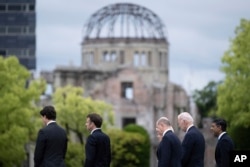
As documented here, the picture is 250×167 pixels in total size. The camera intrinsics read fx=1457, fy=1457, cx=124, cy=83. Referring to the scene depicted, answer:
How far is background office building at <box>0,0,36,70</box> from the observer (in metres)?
118

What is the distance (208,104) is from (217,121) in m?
127

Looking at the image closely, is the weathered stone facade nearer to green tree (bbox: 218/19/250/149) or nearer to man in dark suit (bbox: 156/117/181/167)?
green tree (bbox: 218/19/250/149)

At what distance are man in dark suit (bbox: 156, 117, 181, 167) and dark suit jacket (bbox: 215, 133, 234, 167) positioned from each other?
6.35 ft

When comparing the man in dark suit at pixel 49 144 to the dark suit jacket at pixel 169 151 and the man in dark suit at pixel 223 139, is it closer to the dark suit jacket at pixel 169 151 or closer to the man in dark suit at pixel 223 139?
the dark suit jacket at pixel 169 151

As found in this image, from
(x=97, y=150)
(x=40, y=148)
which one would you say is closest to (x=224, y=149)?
(x=97, y=150)

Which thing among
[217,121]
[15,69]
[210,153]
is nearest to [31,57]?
[210,153]

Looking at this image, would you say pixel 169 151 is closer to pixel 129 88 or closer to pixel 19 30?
pixel 19 30

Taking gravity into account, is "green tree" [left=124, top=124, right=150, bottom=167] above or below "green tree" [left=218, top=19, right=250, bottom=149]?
below

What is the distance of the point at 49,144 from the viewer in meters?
30.2

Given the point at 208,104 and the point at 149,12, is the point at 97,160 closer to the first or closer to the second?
the point at 149,12

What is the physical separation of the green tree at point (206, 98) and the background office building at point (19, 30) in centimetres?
3752

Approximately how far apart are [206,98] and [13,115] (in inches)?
3265

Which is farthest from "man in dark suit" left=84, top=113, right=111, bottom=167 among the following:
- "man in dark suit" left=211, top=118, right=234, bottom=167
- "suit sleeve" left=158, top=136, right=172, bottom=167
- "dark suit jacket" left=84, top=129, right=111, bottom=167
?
"man in dark suit" left=211, top=118, right=234, bottom=167

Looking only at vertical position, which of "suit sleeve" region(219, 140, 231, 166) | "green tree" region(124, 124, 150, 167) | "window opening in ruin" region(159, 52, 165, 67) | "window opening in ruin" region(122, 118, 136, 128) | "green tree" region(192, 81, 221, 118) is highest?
"window opening in ruin" region(159, 52, 165, 67)
